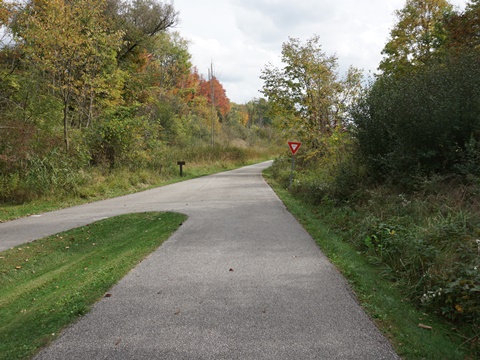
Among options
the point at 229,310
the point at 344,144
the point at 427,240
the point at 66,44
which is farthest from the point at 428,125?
the point at 66,44

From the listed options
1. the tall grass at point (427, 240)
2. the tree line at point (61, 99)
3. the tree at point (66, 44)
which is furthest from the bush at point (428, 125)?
the tree at point (66, 44)

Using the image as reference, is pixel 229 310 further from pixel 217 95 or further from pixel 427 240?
pixel 217 95

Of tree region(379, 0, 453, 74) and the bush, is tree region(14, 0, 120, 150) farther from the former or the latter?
tree region(379, 0, 453, 74)

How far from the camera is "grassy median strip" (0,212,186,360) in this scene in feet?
11.5

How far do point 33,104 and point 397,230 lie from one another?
1495 centimetres

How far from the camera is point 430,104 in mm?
8055

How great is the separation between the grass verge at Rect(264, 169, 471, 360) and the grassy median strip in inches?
128

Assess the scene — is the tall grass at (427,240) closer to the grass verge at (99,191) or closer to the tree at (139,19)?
the grass verge at (99,191)

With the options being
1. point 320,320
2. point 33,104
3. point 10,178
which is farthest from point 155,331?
point 33,104

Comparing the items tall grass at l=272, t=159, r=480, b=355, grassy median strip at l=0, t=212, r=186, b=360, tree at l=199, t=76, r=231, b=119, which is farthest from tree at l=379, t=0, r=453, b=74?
tree at l=199, t=76, r=231, b=119

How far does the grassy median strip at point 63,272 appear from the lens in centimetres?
352

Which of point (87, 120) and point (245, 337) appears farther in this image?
point (87, 120)

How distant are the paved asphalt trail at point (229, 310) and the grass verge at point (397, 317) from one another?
0.15 metres

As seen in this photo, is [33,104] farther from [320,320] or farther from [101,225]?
[320,320]
